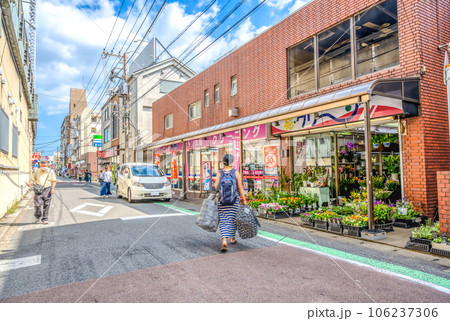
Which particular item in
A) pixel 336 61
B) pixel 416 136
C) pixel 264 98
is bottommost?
pixel 416 136

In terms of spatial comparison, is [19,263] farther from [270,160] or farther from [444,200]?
[270,160]

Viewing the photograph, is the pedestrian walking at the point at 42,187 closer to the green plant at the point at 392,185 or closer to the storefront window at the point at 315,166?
the storefront window at the point at 315,166

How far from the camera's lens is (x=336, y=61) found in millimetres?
10805

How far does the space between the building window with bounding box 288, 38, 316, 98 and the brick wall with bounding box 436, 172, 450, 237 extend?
6.27 meters

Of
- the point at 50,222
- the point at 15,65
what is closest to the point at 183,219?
the point at 50,222

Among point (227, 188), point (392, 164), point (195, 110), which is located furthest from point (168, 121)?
point (227, 188)

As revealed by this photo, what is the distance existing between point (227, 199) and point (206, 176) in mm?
11757

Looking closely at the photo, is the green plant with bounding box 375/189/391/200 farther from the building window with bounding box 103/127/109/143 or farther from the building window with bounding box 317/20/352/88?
the building window with bounding box 103/127/109/143

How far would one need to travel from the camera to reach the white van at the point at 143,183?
44.3ft

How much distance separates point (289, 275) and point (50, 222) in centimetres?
763

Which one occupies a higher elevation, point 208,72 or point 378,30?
point 208,72

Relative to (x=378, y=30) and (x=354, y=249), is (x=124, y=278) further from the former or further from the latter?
(x=378, y=30)

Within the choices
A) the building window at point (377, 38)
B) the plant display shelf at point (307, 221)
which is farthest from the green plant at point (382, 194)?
the building window at point (377, 38)

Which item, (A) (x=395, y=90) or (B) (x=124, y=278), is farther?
(A) (x=395, y=90)
